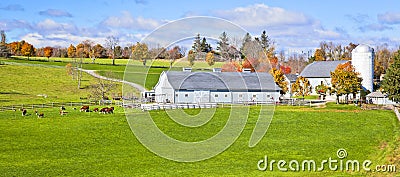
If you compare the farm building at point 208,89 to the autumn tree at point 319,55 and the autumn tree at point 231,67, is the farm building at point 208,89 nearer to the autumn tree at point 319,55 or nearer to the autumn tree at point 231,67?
the autumn tree at point 231,67

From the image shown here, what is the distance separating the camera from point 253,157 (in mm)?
Answer: 27453

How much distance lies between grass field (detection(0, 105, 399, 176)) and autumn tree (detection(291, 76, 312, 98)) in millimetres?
28884

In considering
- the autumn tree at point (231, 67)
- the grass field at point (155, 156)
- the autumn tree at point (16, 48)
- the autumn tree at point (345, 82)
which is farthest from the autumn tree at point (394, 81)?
the autumn tree at point (16, 48)

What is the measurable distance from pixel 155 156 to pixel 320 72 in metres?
56.2

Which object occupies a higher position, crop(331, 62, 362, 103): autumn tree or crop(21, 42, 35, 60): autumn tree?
crop(21, 42, 35, 60): autumn tree

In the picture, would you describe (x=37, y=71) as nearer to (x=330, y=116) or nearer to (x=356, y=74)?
(x=356, y=74)

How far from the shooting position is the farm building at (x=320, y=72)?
3098 inches

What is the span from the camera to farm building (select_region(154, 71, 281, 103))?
2301 inches

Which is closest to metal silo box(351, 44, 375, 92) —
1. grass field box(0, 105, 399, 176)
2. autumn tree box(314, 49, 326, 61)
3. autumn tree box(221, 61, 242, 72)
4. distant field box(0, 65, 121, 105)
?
→ autumn tree box(221, 61, 242, 72)

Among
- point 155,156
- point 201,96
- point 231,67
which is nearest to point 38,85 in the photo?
point 201,96

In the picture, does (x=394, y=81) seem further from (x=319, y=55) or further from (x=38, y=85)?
(x=319, y=55)

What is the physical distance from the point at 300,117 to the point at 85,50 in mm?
106041

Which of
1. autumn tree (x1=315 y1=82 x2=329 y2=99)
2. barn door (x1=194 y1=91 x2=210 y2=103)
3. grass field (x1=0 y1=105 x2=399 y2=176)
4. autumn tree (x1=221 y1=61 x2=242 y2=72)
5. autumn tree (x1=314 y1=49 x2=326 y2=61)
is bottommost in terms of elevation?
grass field (x1=0 y1=105 x2=399 y2=176)

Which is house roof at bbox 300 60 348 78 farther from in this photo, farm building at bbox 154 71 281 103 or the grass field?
the grass field
